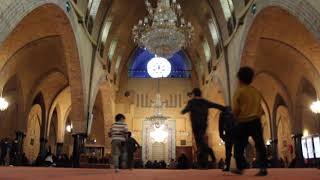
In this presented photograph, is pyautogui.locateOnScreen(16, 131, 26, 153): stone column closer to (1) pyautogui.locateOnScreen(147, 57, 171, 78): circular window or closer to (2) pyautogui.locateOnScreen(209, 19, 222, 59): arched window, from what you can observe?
(2) pyautogui.locateOnScreen(209, 19, 222, 59): arched window

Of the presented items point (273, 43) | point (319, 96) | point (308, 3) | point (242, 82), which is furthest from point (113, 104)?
point (242, 82)

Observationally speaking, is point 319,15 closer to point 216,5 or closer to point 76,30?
point 76,30

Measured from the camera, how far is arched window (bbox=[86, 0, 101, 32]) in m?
15.3

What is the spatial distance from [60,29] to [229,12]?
728cm

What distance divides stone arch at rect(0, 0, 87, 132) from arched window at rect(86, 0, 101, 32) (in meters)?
1.85

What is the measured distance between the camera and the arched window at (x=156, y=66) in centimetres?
2569

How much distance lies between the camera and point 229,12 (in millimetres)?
15711

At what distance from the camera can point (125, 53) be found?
2442cm

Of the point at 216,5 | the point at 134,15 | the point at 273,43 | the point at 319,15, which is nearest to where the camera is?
the point at 319,15

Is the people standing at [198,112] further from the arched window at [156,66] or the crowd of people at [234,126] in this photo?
the arched window at [156,66]

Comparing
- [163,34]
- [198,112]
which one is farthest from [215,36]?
[198,112]

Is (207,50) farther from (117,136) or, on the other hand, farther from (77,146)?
(117,136)

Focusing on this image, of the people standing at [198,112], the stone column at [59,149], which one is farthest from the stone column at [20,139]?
the people standing at [198,112]

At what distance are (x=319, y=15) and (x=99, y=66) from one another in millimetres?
12022
